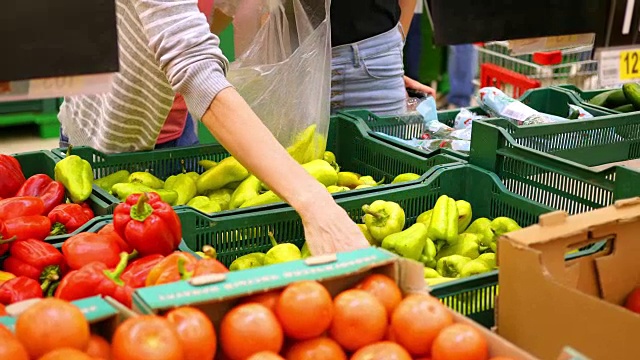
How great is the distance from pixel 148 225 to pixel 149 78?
2.57ft

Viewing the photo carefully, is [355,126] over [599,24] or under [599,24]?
under

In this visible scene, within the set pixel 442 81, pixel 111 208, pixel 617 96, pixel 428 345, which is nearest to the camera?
pixel 428 345

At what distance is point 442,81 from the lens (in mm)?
7637

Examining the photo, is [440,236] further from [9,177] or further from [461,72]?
[461,72]

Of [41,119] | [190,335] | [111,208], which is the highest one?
[190,335]

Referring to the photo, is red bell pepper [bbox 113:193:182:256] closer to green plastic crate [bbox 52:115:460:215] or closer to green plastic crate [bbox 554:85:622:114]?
green plastic crate [bbox 52:115:460:215]

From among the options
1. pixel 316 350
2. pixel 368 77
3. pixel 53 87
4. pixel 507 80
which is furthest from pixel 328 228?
pixel 507 80

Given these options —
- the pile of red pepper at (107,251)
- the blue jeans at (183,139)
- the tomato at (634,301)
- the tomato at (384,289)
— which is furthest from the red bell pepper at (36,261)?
the tomato at (634,301)

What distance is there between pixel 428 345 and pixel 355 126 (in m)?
1.65

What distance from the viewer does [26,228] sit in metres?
1.96

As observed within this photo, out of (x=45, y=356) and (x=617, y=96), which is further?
(x=617, y=96)

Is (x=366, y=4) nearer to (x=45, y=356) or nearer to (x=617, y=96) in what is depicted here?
(x=617, y=96)

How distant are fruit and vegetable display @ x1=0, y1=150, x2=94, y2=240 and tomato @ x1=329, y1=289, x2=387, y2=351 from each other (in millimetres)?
965

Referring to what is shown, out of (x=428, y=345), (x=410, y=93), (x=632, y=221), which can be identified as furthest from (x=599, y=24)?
(x=410, y=93)
